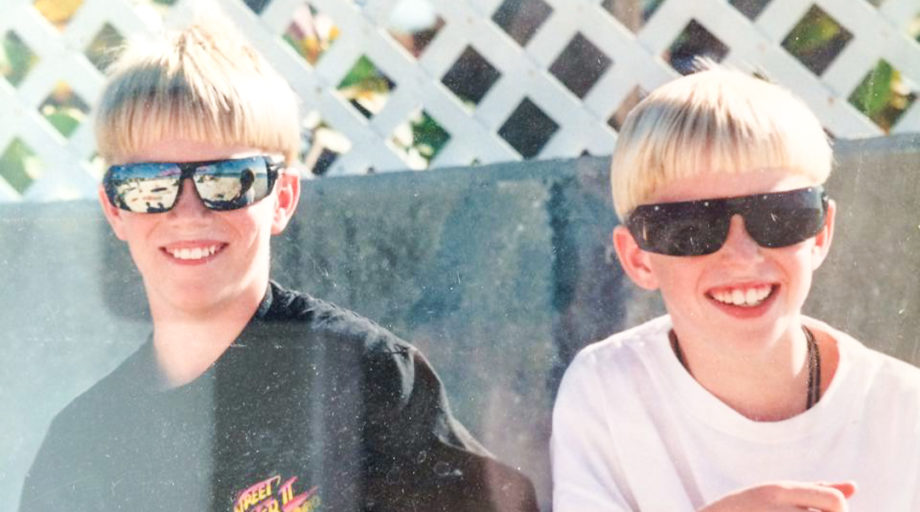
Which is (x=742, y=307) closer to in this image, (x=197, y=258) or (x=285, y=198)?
(x=285, y=198)

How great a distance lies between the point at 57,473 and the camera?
1.94 meters

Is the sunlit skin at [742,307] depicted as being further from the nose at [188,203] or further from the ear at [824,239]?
the nose at [188,203]

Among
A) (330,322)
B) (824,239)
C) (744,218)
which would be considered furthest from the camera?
(330,322)

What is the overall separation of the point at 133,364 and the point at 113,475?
18 centimetres

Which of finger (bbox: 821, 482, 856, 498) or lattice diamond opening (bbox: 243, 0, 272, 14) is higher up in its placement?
finger (bbox: 821, 482, 856, 498)

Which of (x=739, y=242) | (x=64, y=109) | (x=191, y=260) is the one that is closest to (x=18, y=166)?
(x=64, y=109)

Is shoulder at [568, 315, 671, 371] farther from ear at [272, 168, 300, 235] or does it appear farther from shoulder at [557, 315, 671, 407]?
ear at [272, 168, 300, 235]

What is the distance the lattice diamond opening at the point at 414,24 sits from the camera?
6.05 ft

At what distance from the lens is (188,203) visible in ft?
5.77

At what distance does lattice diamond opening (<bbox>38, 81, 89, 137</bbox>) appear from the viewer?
1.90m

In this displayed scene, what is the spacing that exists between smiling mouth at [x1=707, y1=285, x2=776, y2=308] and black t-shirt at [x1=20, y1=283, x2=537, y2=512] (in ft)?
1.46

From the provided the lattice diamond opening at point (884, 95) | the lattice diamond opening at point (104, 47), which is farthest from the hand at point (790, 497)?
the lattice diamond opening at point (104, 47)

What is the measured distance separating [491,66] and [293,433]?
67 centimetres

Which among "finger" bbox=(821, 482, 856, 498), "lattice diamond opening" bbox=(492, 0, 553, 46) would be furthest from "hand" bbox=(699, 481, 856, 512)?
"lattice diamond opening" bbox=(492, 0, 553, 46)
